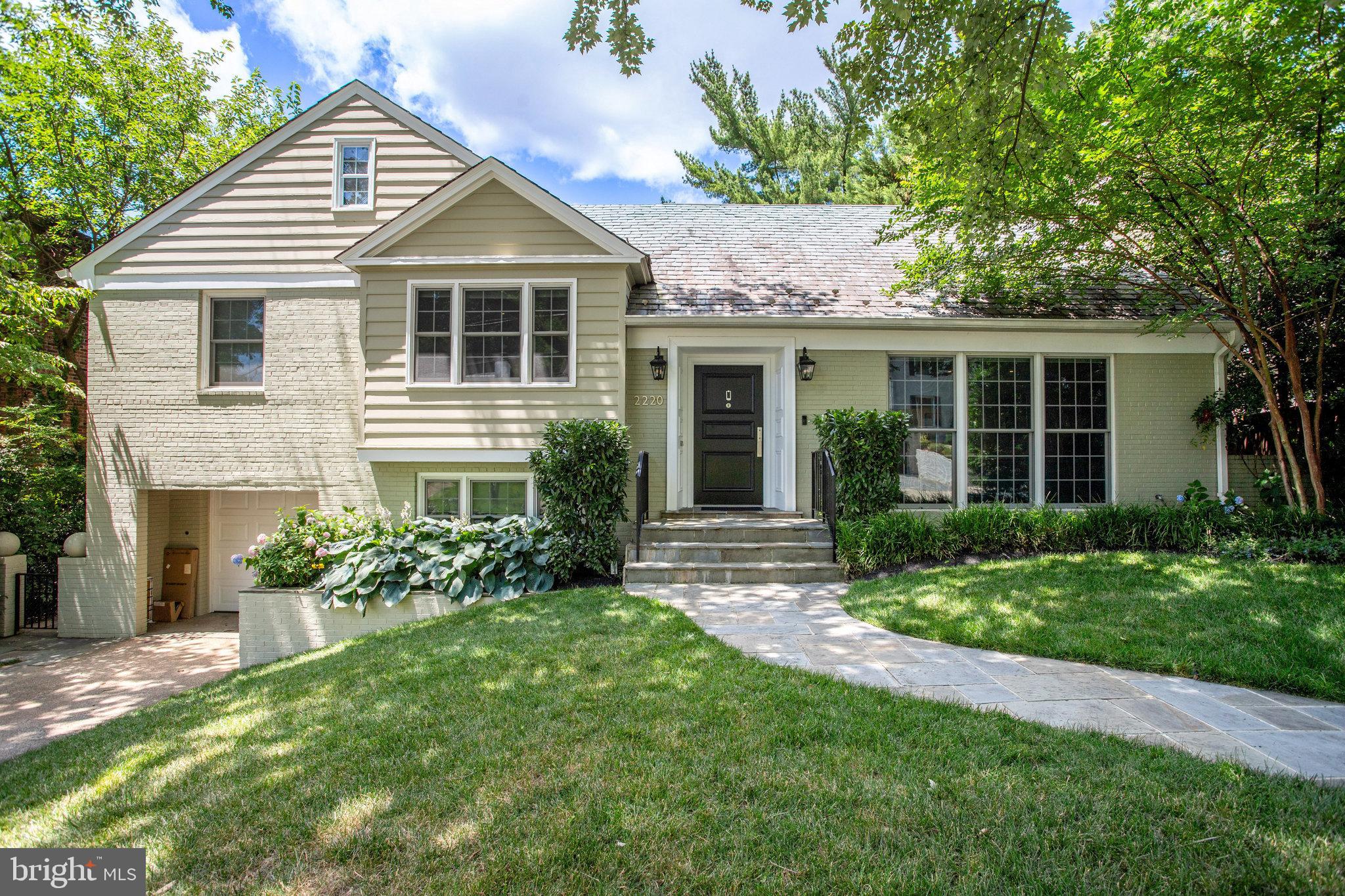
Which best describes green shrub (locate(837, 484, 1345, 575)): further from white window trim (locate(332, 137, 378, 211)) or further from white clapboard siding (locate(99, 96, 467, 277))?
white window trim (locate(332, 137, 378, 211))

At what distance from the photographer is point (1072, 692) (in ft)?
12.3

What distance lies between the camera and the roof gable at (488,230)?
815cm

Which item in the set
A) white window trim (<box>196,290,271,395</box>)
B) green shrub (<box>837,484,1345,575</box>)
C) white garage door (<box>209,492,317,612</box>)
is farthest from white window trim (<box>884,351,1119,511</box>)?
white garage door (<box>209,492,317,612</box>)

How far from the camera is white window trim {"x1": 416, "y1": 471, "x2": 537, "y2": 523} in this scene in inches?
338

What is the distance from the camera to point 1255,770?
8.84 ft

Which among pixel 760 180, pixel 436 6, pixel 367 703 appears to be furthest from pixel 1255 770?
pixel 760 180

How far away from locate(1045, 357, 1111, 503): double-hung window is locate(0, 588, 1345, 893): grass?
6.85m

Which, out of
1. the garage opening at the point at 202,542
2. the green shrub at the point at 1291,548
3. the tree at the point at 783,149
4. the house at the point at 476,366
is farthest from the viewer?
the tree at the point at 783,149

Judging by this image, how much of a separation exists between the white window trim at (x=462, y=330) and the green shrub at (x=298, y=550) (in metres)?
1.98

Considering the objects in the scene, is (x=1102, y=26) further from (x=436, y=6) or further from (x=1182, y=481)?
(x=436, y=6)

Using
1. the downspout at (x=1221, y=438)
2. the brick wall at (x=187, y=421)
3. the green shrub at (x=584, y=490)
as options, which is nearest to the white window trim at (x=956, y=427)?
the downspout at (x=1221, y=438)

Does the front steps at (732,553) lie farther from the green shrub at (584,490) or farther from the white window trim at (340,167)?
the white window trim at (340,167)

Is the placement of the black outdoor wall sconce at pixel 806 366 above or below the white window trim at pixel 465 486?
above

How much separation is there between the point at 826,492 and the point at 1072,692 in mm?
4335
